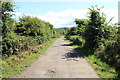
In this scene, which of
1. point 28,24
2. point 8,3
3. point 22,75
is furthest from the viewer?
point 28,24

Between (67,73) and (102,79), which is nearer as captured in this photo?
(102,79)

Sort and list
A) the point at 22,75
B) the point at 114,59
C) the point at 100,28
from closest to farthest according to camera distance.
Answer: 1. the point at 22,75
2. the point at 114,59
3. the point at 100,28

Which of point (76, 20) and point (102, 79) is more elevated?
point (76, 20)

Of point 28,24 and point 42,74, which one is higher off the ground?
point 28,24

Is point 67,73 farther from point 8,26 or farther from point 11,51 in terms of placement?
point 8,26

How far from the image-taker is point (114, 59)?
26.4 feet

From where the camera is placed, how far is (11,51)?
9164 mm

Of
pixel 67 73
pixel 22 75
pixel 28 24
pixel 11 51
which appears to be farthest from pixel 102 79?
pixel 28 24

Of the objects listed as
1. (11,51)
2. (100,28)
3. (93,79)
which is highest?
(100,28)

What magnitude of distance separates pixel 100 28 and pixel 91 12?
1.81 meters

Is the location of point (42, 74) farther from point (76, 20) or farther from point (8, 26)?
point (76, 20)

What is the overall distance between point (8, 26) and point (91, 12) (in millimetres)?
7546

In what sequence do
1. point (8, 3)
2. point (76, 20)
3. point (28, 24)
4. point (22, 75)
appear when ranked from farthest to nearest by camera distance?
1. point (76, 20)
2. point (28, 24)
3. point (8, 3)
4. point (22, 75)

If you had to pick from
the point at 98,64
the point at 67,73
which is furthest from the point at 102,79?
the point at 98,64
